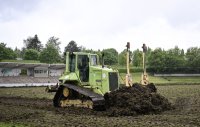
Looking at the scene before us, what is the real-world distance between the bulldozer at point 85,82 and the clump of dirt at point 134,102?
0.64m

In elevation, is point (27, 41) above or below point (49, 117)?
above

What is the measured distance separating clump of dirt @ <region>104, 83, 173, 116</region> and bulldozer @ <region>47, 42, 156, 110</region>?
0.64 metres

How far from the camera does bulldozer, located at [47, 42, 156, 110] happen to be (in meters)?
21.1

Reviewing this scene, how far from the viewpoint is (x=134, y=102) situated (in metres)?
19.2

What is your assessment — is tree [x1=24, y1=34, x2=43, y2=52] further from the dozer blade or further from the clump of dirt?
the clump of dirt

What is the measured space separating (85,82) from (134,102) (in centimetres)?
421

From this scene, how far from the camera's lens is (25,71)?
2953 inches

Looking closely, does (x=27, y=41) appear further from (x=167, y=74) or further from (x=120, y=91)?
(x=120, y=91)

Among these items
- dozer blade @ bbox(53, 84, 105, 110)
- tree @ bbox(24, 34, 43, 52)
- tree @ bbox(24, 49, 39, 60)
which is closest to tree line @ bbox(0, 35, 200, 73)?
tree @ bbox(24, 49, 39, 60)

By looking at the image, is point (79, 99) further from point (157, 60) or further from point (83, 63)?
point (157, 60)

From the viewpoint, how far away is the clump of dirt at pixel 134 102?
62.1 ft

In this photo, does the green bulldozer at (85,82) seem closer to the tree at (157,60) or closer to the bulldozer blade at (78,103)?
the bulldozer blade at (78,103)

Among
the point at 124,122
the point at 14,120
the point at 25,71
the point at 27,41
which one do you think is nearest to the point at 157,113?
the point at 124,122

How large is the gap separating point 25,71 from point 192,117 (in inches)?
2401
